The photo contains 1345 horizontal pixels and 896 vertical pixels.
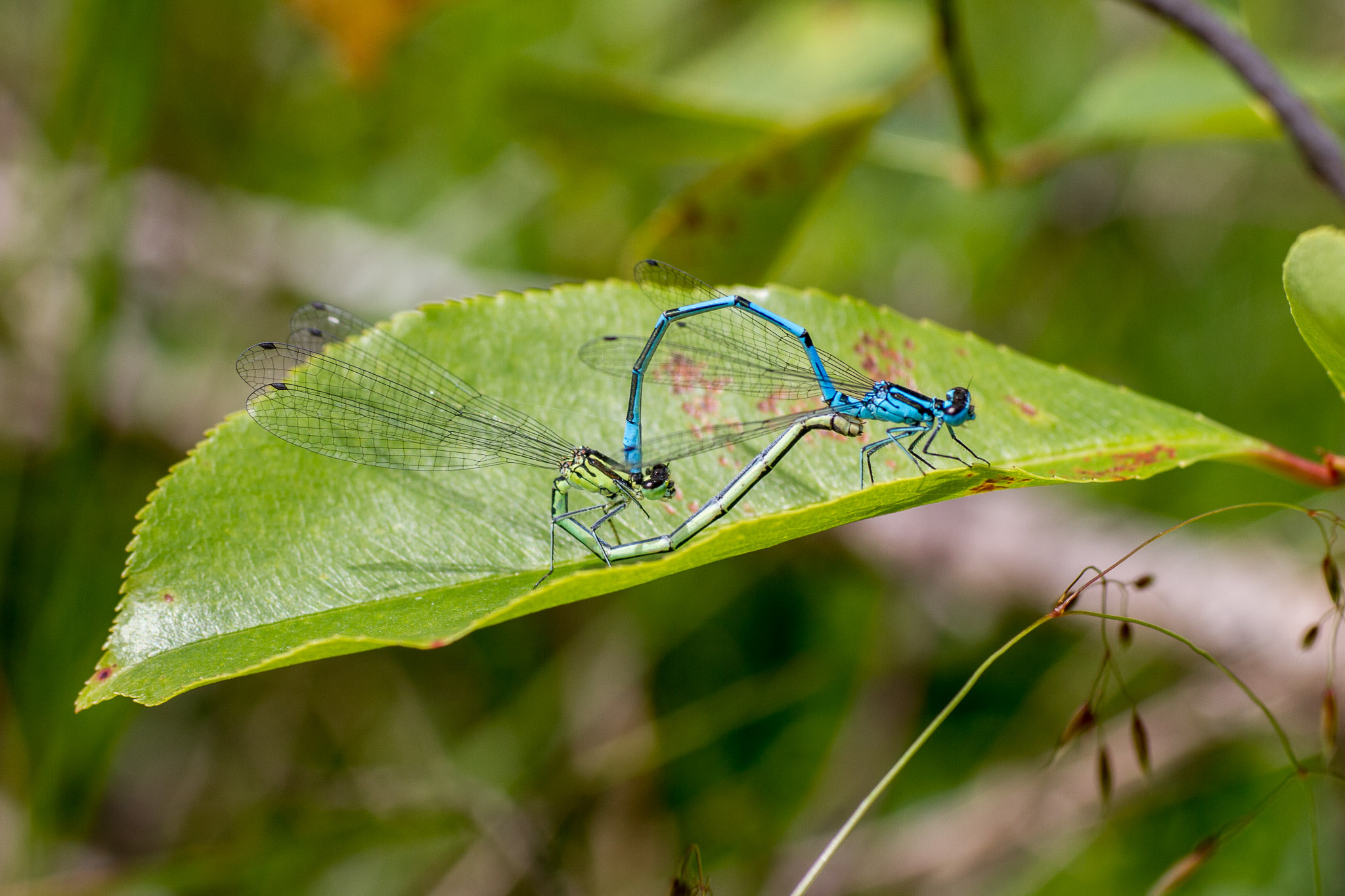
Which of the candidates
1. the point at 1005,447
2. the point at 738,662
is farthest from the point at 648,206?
the point at 1005,447

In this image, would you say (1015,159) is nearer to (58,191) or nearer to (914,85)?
(914,85)

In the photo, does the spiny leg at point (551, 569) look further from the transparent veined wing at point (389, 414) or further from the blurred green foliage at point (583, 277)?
the blurred green foliage at point (583, 277)

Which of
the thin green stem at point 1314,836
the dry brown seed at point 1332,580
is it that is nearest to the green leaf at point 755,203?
the dry brown seed at point 1332,580

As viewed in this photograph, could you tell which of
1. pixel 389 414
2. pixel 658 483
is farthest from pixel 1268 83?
pixel 389 414

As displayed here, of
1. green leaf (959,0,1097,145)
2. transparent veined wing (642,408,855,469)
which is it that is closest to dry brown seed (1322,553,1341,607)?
transparent veined wing (642,408,855,469)

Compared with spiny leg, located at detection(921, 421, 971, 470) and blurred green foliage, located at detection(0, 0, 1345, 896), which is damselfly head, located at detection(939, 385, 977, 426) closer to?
spiny leg, located at detection(921, 421, 971, 470)

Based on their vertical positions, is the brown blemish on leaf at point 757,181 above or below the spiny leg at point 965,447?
above
